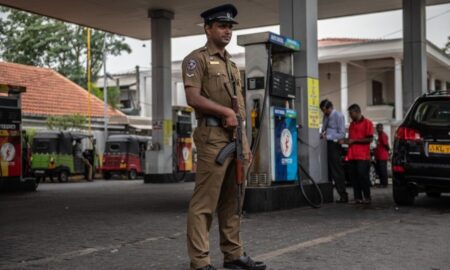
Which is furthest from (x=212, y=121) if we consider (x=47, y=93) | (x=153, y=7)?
(x=47, y=93)

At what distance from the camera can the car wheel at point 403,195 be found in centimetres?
1012

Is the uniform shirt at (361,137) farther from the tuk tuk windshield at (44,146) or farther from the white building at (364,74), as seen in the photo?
the white building at (364,74)

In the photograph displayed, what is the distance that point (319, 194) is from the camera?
34.3ft

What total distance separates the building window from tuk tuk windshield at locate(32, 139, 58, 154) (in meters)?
20.5

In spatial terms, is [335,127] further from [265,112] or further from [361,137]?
[265,112]

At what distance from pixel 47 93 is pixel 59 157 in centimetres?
974

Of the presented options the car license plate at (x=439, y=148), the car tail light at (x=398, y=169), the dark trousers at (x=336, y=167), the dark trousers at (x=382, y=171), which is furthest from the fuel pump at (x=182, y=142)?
the car license plate at (x=439, y=148)

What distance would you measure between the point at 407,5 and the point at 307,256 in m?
14.3

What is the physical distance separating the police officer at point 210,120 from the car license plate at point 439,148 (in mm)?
5526

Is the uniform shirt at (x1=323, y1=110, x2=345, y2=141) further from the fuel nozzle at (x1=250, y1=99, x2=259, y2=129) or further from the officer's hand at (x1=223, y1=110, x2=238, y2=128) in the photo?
the officer's hand at (x1=223, y1=110, x2=238, y2=128)

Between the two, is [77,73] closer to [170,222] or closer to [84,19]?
[84,19]

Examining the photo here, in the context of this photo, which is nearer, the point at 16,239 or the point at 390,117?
the point at 16,239

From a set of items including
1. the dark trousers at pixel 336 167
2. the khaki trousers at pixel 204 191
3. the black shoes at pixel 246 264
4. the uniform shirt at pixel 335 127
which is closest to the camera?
the khaki trousers at pixel 204 191

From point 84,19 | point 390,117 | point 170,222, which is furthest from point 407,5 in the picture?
point 390,117
